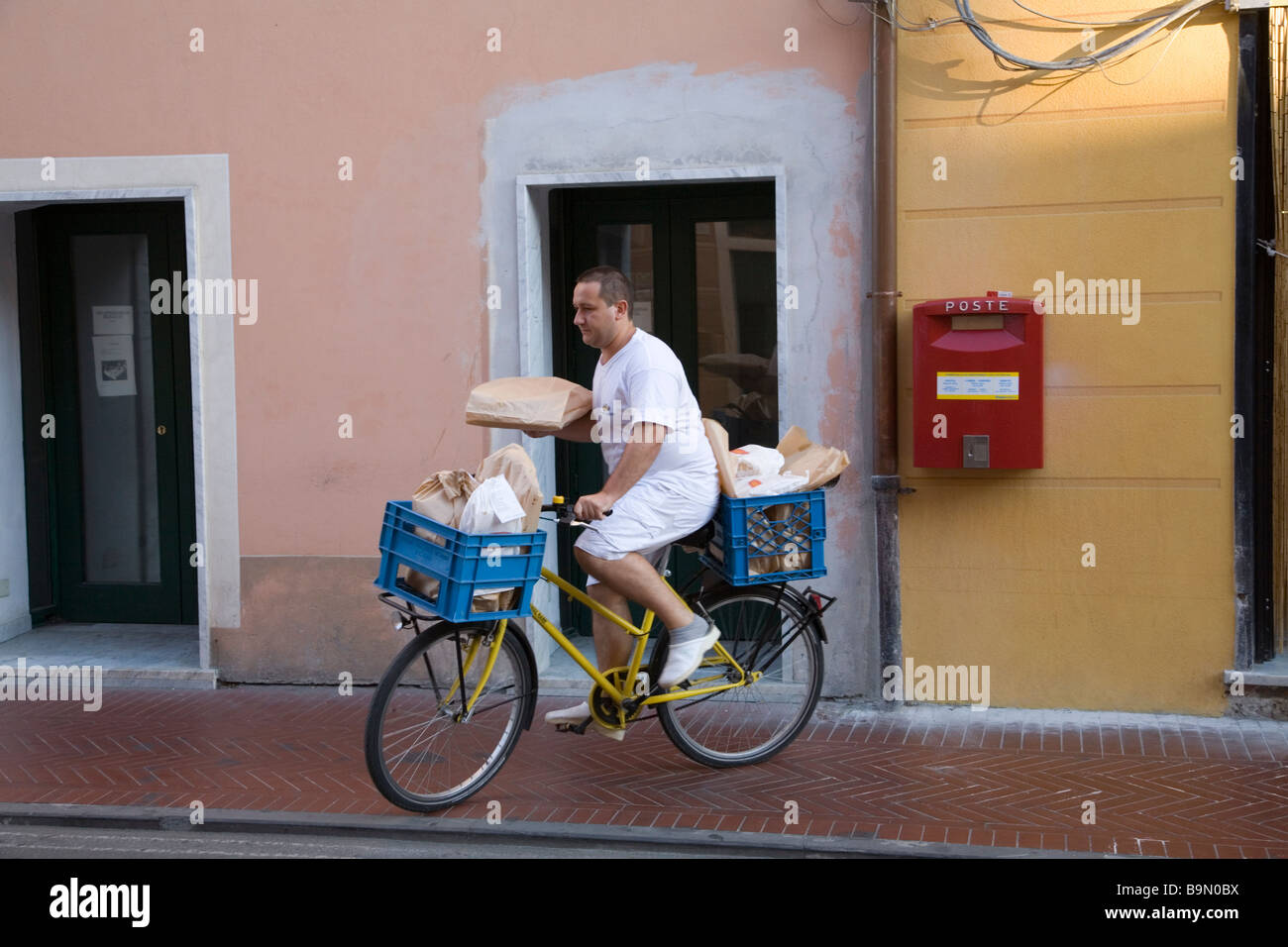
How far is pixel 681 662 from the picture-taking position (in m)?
5.61

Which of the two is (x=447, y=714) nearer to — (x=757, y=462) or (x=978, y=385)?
(x=757, y=462)

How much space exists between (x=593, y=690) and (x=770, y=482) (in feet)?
3.58

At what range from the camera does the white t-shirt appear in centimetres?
539

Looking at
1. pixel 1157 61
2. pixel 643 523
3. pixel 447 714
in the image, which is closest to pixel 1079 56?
pixel 1157 61

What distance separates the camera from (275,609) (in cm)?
777

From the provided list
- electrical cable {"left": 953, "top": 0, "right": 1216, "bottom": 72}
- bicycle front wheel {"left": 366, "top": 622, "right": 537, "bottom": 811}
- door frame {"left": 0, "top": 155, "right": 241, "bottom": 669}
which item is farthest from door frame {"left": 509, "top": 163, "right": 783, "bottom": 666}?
bicycle front wheel {"left": 366, "top": 622, "right": 537, "bottom": 811}

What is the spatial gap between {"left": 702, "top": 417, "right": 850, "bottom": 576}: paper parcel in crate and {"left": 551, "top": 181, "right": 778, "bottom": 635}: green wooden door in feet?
7.20

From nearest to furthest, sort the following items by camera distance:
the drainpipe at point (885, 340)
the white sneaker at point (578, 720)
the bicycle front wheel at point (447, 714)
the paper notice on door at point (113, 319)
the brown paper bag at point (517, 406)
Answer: the bicycle front wheel at point (447, 714), the brown paper bag at point (517, 406), the white sneaker at point (578, 720), the drainpipe at point (885, 340), the paper notice on door at point (113, 319)

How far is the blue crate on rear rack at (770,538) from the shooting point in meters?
5.62

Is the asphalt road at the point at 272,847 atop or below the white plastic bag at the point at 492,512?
below

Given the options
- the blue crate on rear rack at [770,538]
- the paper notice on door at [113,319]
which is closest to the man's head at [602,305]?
the blue crate on rear rack at [770,538]

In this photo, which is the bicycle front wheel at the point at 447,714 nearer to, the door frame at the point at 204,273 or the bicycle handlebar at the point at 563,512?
the bicycle handlebar at the point at 563,512

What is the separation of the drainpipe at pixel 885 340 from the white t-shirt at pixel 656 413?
1.54 meters
